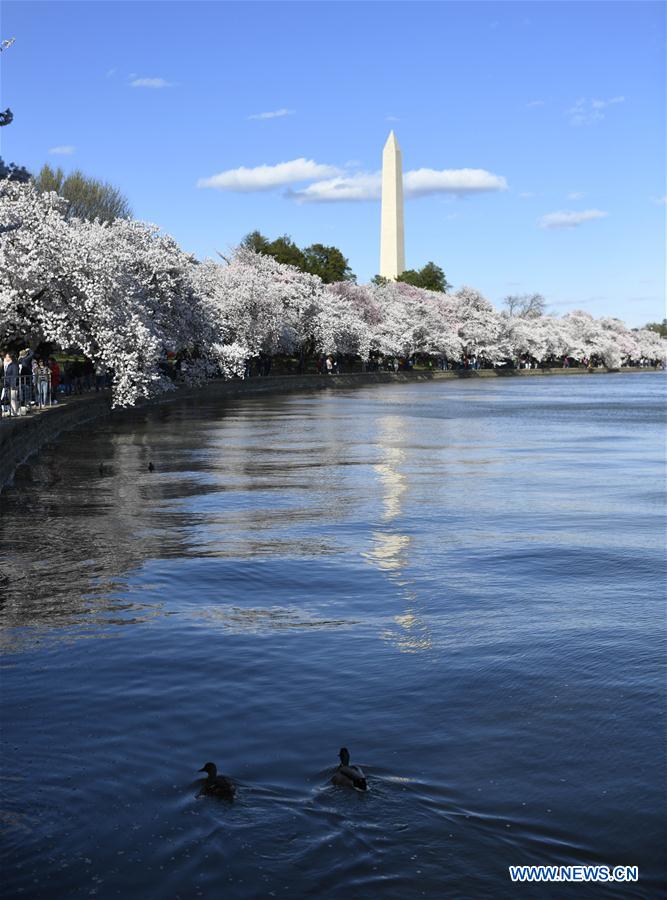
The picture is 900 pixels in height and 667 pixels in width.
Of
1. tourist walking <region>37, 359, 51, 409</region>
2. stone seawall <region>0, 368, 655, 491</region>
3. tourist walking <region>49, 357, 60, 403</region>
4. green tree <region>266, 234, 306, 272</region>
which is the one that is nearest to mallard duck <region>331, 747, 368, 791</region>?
stone seawall <region>0, 368, 655, 491</region>

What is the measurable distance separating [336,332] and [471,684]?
91.6 m

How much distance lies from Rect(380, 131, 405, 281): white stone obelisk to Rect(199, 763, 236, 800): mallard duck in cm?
12978

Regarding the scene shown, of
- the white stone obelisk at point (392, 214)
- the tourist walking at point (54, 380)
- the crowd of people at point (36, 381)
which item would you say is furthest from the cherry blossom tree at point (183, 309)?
the white stone obelisk at point (392, 214)

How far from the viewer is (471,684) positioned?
1093 centimetres

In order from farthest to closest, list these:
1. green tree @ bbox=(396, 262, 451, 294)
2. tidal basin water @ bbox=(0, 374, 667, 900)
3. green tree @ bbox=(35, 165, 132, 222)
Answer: green tree @ bbox=(396, 262, 451, 294)
green tree @ bbox=(35, 165, 132, 222)
tidal basin water @ bbox=(0, 374, 667, 900)

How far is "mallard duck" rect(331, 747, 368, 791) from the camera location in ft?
27.2

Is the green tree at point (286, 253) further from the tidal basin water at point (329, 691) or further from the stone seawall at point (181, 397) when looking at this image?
the tidal basin water at point (329, 691)

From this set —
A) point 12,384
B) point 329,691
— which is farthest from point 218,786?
point 12,384

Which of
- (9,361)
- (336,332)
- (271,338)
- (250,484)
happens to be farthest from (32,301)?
(336,332)

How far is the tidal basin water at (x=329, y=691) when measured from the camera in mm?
7449

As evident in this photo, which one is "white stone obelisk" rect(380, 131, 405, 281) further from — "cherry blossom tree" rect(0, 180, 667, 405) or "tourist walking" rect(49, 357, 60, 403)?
"tourist walking" rect(49, 357, 60, 403)

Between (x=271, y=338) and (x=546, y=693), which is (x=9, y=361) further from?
(x=271, y=338)

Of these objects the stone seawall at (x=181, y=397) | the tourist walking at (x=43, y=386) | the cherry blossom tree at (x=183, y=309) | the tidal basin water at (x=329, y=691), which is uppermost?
the cherry blossom tree at (x=183, y=309)

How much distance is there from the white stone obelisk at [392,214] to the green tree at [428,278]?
128 inches
